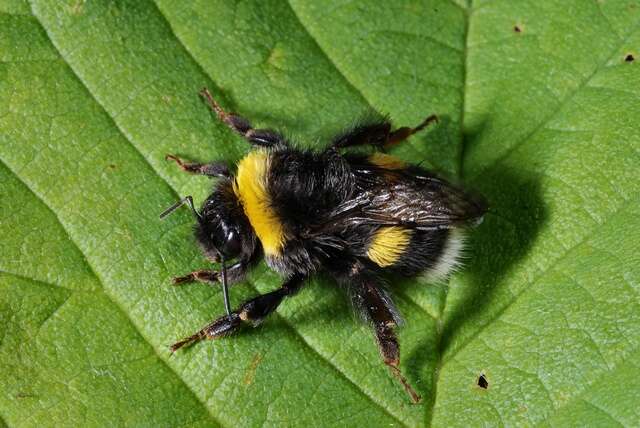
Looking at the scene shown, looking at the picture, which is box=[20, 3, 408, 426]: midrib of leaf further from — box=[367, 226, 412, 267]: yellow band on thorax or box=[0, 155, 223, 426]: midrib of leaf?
box=[367, 226, 412, 267]: yellow band on thorax

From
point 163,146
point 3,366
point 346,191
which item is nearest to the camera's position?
point 3,366

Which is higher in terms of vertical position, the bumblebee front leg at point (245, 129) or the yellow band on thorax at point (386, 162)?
the bumblebee front leg at point (245, 129)

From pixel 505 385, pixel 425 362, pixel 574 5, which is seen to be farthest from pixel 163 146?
pixel 574 5

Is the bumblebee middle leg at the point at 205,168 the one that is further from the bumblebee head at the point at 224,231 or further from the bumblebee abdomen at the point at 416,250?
the bumblebee abdomen at the point at 416,250

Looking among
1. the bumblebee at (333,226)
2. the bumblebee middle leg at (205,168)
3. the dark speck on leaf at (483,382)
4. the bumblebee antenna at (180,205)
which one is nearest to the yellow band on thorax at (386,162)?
the bumblebee at (333,226)

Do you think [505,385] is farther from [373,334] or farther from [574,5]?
[574,5]
